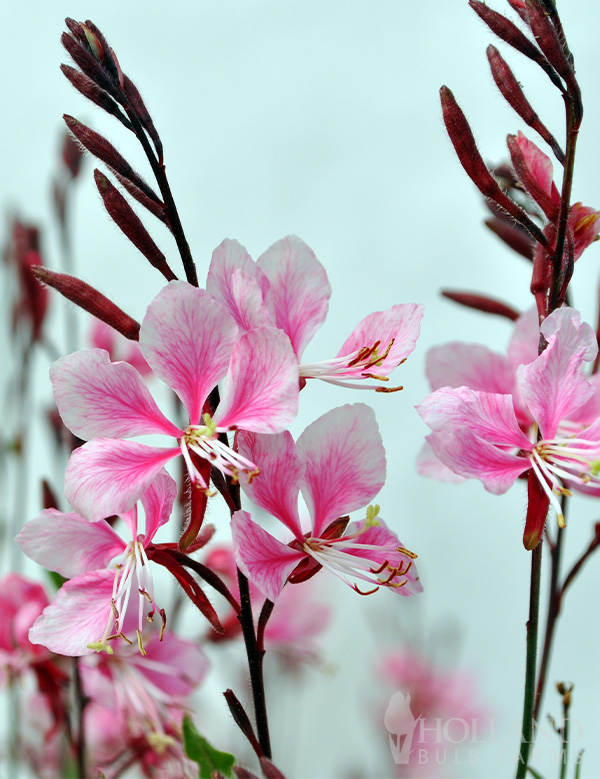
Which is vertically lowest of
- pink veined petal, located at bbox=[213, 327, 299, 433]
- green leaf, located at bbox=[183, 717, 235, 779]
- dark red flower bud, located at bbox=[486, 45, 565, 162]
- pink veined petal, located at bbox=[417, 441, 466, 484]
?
green leaf, located at bbox=[183, 717, 235, 779]

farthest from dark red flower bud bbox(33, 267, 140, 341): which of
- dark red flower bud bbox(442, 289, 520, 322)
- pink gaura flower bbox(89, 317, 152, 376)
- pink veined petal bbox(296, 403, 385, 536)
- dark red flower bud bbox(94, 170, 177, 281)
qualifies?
pink gaura flower bbox(89, 317, 152, 376)

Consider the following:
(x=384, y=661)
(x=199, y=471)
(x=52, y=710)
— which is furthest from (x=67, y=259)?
(x=384, y=661)

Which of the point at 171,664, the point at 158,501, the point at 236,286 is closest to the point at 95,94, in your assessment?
the point at 236,286

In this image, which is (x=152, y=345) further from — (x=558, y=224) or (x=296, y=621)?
(x=296, y=621)

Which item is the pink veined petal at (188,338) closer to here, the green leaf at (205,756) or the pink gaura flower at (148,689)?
the green leaf at (205,756)

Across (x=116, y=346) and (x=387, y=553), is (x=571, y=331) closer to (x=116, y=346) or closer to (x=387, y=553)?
(x=387, y=553)

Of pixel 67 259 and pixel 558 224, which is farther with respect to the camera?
pixel 67 259

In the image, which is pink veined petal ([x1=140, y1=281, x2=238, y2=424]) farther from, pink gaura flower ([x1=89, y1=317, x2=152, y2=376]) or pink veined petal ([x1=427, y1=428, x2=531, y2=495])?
pink gaura flower ([x1=89, y1=317, x2=152, y2=376])
